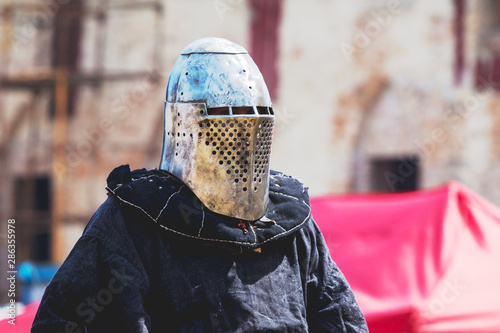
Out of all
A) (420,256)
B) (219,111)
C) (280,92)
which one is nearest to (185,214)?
(219,111)

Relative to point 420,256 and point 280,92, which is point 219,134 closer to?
point 420,256

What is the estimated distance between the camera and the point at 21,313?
4.26 m

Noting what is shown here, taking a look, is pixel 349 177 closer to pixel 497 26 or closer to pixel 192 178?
pixel 497 26

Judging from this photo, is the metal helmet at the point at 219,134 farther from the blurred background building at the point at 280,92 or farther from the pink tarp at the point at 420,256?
the blurred background building at the point at 280,92

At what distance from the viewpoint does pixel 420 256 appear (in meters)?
5.25

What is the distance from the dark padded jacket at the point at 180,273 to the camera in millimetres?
2273

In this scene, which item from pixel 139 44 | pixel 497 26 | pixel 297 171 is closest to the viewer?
pixel 497 26

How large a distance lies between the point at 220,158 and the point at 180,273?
0.38 meters

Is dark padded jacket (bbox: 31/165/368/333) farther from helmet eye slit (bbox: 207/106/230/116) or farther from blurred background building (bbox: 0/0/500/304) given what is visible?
blurred background building (bbox: 0/0/500/304)

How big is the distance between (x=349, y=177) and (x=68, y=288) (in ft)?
27.9

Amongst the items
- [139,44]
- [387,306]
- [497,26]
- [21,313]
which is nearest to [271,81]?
[139,44]

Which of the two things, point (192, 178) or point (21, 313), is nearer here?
point (192, 178)

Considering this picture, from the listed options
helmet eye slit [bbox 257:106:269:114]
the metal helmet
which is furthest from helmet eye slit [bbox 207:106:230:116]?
helmet eye slit [bbox 257:106:269:114]

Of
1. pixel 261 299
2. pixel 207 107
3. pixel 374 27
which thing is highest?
pixel 374 27
